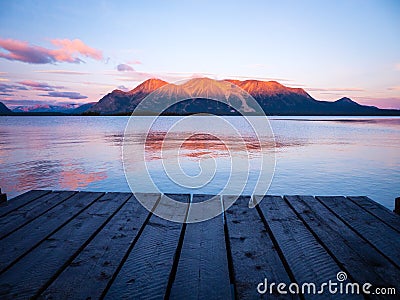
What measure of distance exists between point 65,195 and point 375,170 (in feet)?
38.7

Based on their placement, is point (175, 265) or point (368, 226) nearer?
point (175, 265)

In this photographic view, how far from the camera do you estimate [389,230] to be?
3082mm

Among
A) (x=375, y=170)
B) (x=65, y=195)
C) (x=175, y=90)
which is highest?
(x=175, y=90)

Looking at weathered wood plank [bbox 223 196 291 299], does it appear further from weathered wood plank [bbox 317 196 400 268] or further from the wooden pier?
weathered wood plank [bbox 317 196 400 268]

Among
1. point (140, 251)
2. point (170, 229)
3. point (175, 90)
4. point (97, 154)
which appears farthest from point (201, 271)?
point (97, 154)

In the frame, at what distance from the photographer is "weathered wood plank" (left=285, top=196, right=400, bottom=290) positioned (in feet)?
7.14

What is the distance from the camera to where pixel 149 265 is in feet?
7.55

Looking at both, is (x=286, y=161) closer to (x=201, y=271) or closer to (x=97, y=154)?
(x=97, y=154)

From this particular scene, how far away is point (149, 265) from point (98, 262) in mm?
410

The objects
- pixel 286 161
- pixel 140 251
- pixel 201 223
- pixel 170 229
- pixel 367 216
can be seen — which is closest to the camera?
pixel 140 251

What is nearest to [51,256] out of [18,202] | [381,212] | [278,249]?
[278,249]

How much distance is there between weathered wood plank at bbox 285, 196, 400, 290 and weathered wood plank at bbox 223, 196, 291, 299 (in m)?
0.51

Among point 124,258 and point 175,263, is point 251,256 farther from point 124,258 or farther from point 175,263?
point 124,258

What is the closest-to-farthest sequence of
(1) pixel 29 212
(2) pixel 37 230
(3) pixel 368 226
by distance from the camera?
1. (2) pixel 37 230
2. (3) pixel 368 226
3. (1) pixel 29 212
